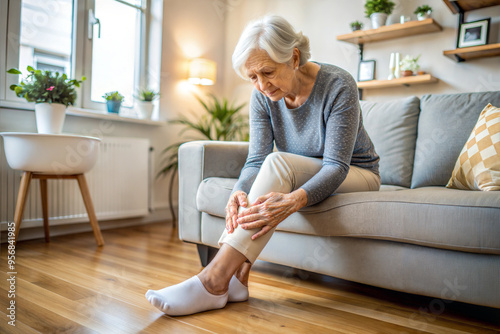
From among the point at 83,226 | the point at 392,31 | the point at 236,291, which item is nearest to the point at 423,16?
the point at 392,31

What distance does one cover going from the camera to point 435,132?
6.14 ft

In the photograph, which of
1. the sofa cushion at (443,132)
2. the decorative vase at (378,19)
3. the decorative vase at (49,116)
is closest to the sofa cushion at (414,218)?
the sofa cushion at (443,132)

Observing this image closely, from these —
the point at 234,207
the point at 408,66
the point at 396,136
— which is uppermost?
the point at 408,66

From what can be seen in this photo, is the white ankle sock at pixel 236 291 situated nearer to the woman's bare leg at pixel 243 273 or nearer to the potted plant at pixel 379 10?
the woman's bare leg at pixel 243 273

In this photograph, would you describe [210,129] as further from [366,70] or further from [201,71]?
[366,70]

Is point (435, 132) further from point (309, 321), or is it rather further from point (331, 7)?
point (331, 7)

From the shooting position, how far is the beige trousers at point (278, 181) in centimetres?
115

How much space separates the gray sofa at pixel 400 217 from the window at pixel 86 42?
4.29 feet

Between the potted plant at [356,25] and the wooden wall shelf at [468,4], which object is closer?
the wooden wall shelf at [468,4]

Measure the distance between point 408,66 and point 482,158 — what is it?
132 cm

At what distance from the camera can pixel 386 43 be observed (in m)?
2.88

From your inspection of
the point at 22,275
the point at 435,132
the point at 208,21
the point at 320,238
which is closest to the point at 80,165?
the point at 22,275

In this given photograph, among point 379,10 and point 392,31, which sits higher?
point 379,10

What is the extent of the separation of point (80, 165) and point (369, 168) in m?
1.41
